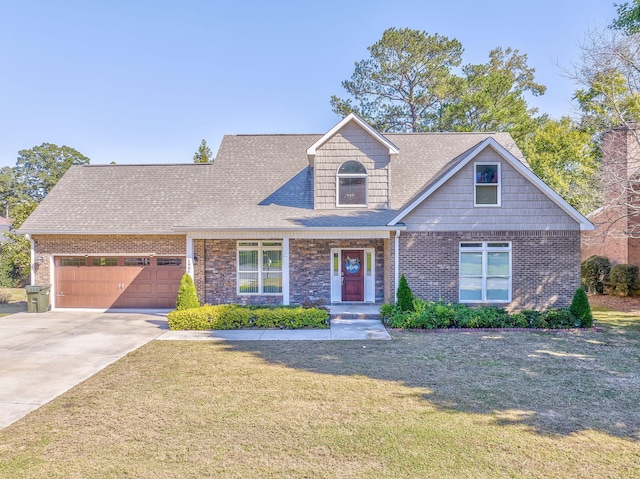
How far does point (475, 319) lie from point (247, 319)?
6573 millimetres

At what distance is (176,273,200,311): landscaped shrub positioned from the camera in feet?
37.8

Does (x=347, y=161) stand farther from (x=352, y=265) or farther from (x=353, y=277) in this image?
(x=353, y=277)

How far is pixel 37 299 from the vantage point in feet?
45.0

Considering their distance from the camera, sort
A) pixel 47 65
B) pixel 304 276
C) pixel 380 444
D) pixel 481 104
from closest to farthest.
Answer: pixel 380 444, pixel 304 276, pixel 47 65, pixel 481 104

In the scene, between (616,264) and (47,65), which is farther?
(616,264)

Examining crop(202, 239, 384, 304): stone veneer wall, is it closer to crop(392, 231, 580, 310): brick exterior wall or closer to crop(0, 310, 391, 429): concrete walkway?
crop(392, 231, 580, 310): brick exterior wall

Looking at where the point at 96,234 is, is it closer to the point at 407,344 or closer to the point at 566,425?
the point at 407,344

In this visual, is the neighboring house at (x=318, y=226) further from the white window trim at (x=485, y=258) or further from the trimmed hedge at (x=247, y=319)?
the trimmed hedge at (x=247, y=319)

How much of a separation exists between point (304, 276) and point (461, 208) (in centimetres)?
575

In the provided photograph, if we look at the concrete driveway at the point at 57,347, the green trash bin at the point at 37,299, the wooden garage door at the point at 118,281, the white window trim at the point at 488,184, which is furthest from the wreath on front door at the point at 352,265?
the green trash bin at the point at 37,299

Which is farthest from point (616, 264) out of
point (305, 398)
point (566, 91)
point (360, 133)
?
point (305, 398)

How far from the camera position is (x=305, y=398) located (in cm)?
607

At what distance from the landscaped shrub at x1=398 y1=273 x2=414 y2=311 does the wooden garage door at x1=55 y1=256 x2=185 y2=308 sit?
25.9 ft

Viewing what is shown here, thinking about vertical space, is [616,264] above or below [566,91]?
below
